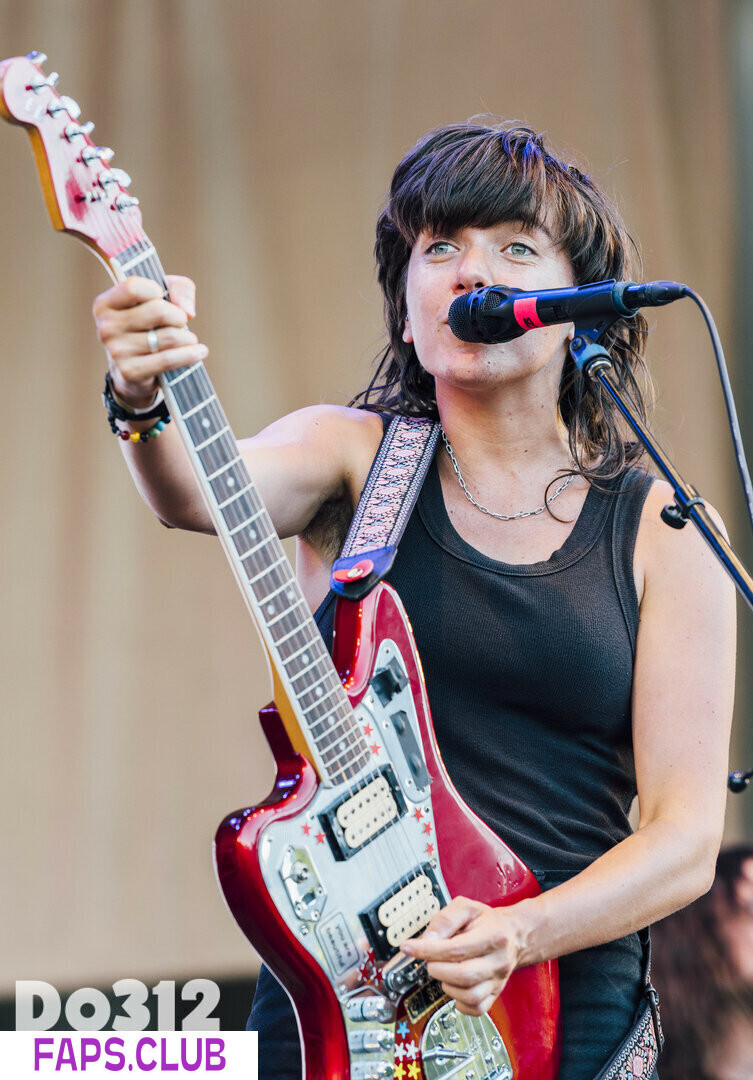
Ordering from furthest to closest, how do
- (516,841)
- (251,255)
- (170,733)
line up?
(251,255) → (170,733) → (516,841)

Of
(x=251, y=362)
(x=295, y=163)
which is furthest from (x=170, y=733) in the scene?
(x=295, y=163)

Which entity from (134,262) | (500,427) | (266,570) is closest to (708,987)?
(500,427)

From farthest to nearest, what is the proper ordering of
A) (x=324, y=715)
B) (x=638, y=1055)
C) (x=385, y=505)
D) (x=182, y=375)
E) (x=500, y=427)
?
(x=500, y=427)
(x=385, y=505)
(x=638, y=1055)
(x=324, y=715)
(x=182, y=375)

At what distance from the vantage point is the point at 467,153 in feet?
6.02

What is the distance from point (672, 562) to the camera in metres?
1.75

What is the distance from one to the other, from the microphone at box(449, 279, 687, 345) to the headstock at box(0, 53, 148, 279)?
17.4 inches

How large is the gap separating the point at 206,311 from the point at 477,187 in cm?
183

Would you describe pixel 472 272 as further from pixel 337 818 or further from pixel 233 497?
pixel 337 818

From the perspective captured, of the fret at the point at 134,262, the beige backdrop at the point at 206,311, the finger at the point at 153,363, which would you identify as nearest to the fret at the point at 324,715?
the finger at the point at 153,363

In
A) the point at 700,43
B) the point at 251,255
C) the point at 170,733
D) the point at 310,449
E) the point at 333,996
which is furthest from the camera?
the point at 700,43

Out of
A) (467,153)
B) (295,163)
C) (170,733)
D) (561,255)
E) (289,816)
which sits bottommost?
(170,733)

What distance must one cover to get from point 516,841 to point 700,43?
300 centimetres

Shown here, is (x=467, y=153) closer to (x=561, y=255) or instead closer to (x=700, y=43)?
(x=561, y=255)

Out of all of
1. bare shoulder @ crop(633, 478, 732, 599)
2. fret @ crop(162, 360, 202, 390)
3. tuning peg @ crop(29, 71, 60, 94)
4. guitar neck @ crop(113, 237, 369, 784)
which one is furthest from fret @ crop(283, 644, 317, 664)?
tuning peg @ crop(29, 71, 60, 94)
